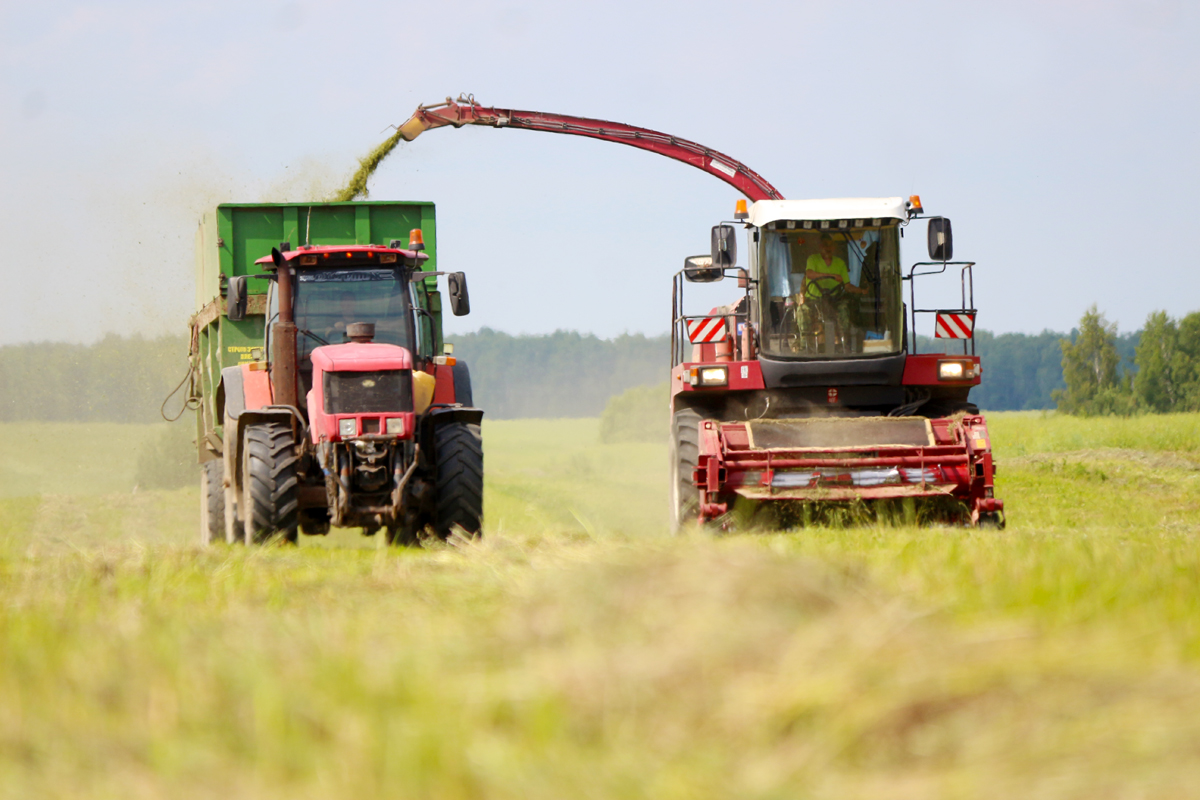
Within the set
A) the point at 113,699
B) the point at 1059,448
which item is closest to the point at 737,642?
the point at 113,699

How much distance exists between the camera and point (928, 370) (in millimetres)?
10398

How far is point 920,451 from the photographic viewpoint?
29.9ft

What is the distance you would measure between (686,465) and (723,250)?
1743 mm

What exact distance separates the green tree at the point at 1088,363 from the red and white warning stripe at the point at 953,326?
56597 millimetres

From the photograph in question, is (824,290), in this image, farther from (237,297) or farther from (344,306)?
(237,297)

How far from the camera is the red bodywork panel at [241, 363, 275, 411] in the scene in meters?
9.56

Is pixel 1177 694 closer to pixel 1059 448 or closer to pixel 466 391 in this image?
pixel 466 391

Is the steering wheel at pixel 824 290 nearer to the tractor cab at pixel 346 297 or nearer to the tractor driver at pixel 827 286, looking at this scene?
the tractor driver at pixel 827 286

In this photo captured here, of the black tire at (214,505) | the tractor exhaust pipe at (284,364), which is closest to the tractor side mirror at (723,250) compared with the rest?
the tractor exhaust pipe at (284,364)

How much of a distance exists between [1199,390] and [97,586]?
60.6 meters

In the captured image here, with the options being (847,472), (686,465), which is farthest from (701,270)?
(847,472)

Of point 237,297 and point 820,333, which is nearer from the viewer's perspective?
point 237,297

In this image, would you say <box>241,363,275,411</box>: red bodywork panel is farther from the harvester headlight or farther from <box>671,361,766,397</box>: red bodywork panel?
the harvester headlight

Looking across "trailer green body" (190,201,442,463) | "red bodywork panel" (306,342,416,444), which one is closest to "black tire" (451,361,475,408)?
"trailer green body" (190,201,442,463)
